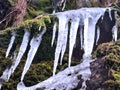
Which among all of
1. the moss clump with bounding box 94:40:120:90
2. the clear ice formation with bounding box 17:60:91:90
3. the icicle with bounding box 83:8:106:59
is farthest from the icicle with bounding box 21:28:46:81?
the moss clump with bounding box 94:40:120:90

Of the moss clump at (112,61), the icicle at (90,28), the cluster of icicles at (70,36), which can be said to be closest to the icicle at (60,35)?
the cluster of icicles at (70,36)

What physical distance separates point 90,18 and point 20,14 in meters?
2.29

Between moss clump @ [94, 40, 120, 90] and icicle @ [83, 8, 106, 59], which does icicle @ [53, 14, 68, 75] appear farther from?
moss clump @ [94, 40, 120, 90]

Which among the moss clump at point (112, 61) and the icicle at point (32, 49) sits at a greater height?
the icicle at point (32, 49)

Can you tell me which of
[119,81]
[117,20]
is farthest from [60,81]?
[117,20]

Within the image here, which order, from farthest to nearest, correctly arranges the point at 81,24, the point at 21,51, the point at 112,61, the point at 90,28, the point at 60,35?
the point at 81,24 → the point at 90,28 → the point at 60,35 → the point at 21,51 → the point at 112,61

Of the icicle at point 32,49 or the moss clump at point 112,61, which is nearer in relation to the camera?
the moss clump at point 112,61

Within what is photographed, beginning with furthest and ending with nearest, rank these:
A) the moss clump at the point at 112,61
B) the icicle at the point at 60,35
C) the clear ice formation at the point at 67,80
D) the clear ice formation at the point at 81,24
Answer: the clear ice formation at the point at 81,24 → the icicle at the point at 60,35 → the clear ice formation at the point at 67,80 → the moss clump at the point at 112,61

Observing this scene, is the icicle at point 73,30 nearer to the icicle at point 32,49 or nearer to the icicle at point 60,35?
the icicle at point 60,35

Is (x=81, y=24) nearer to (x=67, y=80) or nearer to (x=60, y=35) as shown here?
(x=60, y=35)

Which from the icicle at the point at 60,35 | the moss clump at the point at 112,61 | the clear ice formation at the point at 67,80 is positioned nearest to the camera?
the moss clump at the point at 112,61

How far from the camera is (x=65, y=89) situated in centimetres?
708

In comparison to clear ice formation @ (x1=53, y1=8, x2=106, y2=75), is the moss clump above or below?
below

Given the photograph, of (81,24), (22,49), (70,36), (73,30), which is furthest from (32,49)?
(81,24)
